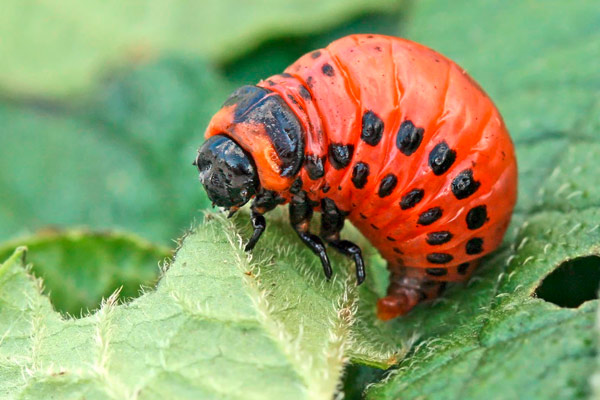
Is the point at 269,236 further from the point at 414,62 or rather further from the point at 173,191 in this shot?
the point at 173,191

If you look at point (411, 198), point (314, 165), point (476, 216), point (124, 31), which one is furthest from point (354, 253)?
point (124, 31)

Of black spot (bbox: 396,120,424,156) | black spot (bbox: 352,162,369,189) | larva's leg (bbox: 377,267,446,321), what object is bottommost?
larva's leg (bbox: 377,267,446,321)

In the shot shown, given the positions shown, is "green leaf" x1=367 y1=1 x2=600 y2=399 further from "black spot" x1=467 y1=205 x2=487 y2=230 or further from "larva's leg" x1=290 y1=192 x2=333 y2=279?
"larva's leg" x1=290 y1=192 x2=333 y2=279

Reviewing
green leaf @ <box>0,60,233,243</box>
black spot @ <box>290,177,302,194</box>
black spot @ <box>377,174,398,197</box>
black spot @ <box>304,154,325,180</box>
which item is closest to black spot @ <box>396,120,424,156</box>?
black spot @ <box>377,174,398,197</box>

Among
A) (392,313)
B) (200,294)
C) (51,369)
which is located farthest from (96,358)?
(392,313)

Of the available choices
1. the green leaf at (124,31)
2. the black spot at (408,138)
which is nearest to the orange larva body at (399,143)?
the black spot at (408,138)

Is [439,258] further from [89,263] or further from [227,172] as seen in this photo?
[89,263]

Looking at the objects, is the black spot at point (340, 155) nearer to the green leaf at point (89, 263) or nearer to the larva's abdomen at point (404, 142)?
the larva's abdomen at point (404, 142)

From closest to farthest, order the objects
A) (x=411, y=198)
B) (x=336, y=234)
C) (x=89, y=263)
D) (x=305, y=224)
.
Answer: (x=411, y=198) → (x=305, y=224) → (x=336, y=234) → (x=89, y=263)
